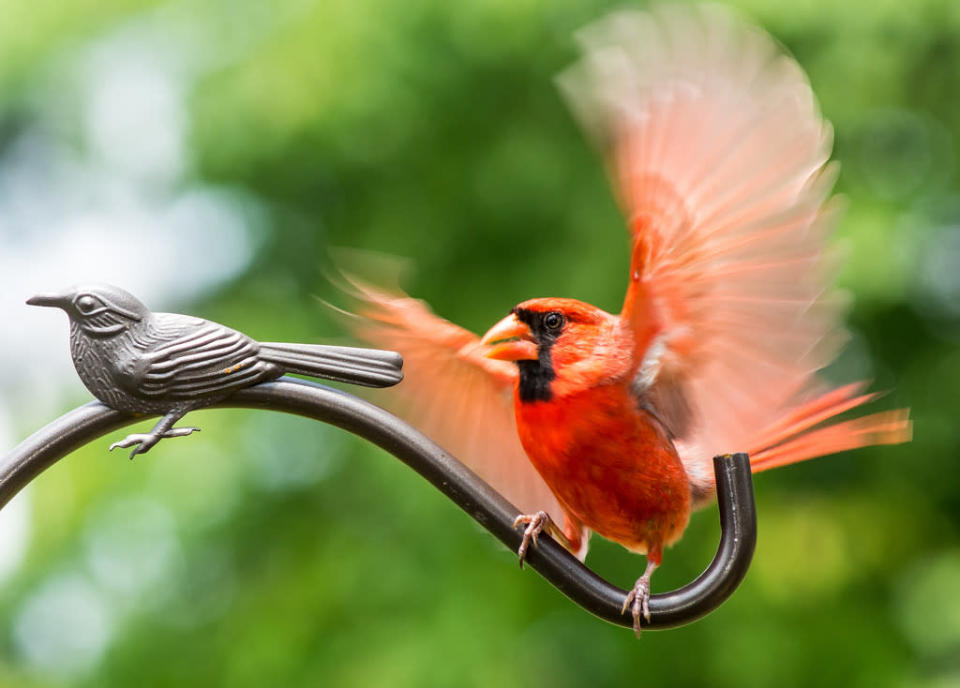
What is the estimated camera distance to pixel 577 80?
1.78 meters

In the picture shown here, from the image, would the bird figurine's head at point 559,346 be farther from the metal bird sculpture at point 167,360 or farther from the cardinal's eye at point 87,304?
the cardinal's eye at point 87,304

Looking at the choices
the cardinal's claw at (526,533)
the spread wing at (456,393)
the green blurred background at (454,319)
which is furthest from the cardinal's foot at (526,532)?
the green blurred background at (454,319)

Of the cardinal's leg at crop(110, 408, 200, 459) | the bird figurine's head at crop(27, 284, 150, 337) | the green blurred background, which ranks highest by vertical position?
the bird figurine's head at crop(27, 284, 150, 337)

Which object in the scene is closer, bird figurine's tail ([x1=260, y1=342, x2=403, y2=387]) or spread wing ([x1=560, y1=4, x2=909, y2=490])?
bird figurine's tail ([x1=260, y1=342, x2=403, y2=387])

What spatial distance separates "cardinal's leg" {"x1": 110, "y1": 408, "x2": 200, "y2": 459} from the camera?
137 cm

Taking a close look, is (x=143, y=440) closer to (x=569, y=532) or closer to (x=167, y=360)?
(x=167, y=360)

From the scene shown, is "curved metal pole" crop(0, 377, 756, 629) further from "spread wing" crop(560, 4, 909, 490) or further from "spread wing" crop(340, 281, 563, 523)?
"spread wing" crop(340, 281, 563, 523)

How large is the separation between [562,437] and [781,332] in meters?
0.47

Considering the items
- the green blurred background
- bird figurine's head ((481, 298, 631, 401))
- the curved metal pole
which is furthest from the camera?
the green blurred background

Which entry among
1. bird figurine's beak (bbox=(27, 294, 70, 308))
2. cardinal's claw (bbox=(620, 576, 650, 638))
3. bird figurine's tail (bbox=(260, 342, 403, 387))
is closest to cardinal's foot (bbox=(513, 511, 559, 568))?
cardinal's claw (bbox=(620, 576, 650, 638))

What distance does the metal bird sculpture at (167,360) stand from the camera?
141 cm

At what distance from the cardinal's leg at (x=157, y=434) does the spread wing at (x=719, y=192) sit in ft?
2.70

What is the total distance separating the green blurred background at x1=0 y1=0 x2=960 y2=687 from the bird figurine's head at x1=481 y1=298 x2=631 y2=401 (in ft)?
6.07

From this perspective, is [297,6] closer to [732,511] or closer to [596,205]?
[596,205]
